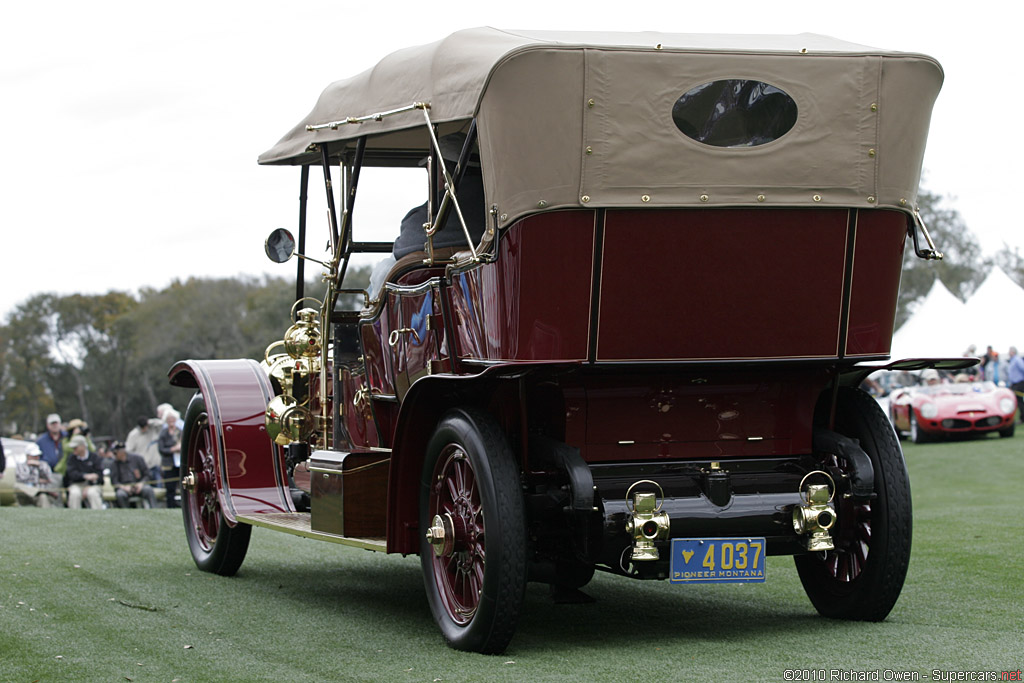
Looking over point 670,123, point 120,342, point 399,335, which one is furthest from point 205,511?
point 120,342

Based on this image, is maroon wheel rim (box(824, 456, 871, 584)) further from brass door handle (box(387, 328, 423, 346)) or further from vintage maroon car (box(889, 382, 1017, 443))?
vintage maroon car (box(889, 382, 1017, 443))

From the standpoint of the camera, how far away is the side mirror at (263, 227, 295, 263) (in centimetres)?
733

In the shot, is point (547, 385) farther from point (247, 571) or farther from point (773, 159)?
point (247, 571)

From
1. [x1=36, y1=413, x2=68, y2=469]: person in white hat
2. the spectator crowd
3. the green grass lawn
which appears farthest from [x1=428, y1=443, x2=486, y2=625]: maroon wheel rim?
[x1=36, y1=413, x2=68, y2=469]: person in white hat

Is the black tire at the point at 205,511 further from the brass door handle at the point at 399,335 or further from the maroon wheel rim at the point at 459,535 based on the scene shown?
the maroon wheel rim at the point at 459,535

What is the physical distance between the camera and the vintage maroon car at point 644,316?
16.6 ft

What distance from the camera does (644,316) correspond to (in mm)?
5180

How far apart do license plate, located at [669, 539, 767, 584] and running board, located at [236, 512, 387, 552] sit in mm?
1382

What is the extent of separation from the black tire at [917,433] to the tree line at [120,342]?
45.7 m

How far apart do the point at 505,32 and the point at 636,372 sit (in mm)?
1539

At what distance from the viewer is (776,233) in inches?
204

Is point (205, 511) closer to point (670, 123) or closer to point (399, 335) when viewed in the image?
point (399, 335)

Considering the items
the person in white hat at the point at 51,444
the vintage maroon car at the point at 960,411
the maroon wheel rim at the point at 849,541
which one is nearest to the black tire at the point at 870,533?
the maroon wheel rim at the point at 849,541

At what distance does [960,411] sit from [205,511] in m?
14.4
